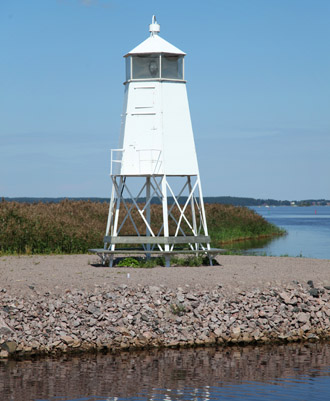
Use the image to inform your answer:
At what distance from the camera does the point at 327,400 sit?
12133 millimetres

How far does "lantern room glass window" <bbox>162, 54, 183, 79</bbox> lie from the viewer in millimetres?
22656

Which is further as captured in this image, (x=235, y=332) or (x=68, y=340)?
(x=235, y=332)

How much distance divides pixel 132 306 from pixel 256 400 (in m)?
5.01

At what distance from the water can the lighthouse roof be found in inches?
412

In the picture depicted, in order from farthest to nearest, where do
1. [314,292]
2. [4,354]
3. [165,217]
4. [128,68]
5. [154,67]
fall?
[128,68], [154,67], [165,217], [314,292], [4,354]

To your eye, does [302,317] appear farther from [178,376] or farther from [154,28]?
[154,28]

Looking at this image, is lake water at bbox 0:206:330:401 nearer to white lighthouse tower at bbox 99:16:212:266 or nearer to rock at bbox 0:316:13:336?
rock at bbox 0:316:13:336

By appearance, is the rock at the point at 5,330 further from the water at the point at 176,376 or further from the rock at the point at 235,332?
the rock at the point at 235,332

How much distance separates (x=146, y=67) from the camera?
22781 mm

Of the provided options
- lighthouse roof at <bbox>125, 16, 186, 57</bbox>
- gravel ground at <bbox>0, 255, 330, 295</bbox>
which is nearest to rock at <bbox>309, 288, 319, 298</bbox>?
gravel ground at <bbox>0, 255, 330, 295</bbox>

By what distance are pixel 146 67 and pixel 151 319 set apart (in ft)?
30.7

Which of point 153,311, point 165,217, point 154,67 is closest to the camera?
point 153,311

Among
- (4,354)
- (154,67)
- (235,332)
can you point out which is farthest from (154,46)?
(4,354)

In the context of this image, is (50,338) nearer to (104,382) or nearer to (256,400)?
(104,382)
